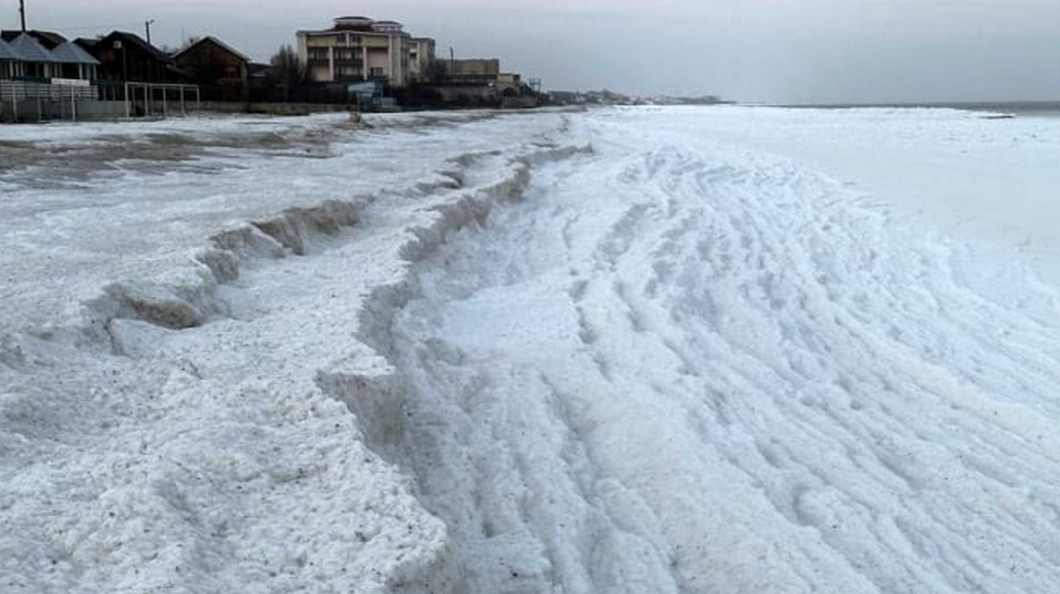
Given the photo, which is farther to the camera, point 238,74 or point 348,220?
point 238,74

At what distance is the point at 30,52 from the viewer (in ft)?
132

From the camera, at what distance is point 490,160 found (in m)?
20.3

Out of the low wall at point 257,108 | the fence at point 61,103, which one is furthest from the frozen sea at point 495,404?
the low wall at point 257,108

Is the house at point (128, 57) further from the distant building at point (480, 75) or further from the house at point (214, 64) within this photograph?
the distant building at point (480, 75)

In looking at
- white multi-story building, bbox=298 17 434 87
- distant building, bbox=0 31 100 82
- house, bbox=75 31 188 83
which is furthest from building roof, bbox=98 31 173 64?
white multi-story building, bbox=298 17 434 87

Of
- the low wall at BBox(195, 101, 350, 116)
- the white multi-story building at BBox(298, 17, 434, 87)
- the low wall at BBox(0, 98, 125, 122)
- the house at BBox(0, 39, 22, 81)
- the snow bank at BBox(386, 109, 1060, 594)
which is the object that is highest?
the white multi-story building at BBox(298, 17, 434, 87)

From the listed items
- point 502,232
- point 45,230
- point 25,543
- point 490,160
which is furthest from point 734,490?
point 490,160

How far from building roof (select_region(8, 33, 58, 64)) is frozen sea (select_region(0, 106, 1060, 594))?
3097cm

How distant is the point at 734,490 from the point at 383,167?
44.4 feet

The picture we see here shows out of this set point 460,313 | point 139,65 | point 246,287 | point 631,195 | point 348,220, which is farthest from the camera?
point 139,65

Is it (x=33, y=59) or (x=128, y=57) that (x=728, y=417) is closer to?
(x=33, y=59)

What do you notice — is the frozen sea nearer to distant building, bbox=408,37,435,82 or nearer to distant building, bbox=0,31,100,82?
distant building, bbox=0,31,100,82

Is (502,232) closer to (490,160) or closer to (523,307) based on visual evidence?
(523,307)

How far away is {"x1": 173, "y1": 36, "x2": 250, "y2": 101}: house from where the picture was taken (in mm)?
79438
